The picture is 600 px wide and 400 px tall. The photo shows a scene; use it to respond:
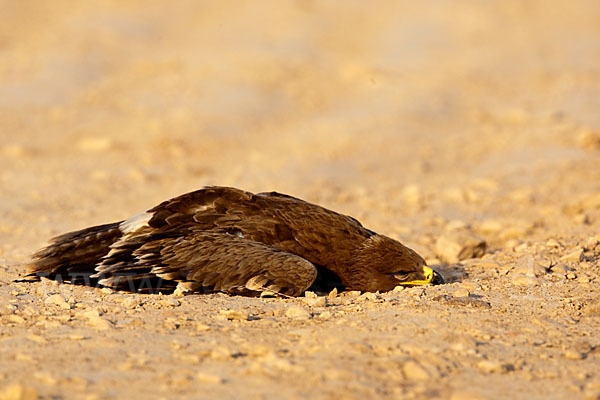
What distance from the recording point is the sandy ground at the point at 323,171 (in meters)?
4.41

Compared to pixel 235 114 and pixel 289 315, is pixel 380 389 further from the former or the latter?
pixel 235 114

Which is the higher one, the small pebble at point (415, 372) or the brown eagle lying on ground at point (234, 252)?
the brown eagle lying on ground at point (234, 252)

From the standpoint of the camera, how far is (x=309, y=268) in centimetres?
604

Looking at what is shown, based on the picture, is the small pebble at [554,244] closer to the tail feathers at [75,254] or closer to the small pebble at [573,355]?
the small pebble at [573,355]

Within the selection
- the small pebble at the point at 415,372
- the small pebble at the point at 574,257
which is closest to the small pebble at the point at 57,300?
the small pebble at the point at 415,372

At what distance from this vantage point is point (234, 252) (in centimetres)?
608

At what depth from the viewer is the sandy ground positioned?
174 inches

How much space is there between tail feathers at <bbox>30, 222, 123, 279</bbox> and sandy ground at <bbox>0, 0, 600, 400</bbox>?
0.17 m

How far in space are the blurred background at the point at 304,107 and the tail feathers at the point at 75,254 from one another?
1.60 m

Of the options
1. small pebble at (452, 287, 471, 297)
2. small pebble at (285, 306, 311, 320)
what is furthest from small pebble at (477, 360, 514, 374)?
small pebble at (452, 287, 471, 297)

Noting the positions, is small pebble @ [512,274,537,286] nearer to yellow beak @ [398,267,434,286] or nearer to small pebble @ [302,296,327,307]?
yellow beak @ [398,267,434,286]

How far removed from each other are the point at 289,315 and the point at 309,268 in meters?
0.73

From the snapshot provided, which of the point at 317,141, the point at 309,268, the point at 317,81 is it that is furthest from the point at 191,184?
the point at 309,268

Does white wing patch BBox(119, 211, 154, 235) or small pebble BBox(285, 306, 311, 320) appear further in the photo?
white wing patch BBox(119, 211, 154, 235)
